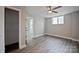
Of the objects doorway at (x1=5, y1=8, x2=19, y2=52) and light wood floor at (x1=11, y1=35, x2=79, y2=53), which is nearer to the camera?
doorway at (x1=5, y1=8, x2=19, y2=52)

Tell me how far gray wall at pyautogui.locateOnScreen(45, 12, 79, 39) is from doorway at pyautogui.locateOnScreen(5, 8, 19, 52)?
140 inches

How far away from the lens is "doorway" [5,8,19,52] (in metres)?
3.16

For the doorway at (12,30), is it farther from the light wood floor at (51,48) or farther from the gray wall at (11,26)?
the light wood floor at (51,48)

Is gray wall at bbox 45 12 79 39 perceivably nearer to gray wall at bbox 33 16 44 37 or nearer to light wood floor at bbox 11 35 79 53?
light wood floor at bbox 11 35 79 53

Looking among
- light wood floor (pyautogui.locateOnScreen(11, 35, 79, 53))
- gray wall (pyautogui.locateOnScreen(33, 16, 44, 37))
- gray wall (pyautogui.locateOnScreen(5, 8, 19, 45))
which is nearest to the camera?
gray wall (pyautogui.locateOnScreen(5, 8, 19, 45))

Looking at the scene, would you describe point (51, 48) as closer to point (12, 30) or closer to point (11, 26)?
point (12, 30)

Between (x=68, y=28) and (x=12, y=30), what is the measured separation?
4039 millimetres

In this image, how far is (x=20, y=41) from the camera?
346 cm

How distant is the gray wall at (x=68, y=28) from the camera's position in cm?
522

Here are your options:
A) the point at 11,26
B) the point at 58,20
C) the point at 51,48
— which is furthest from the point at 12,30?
the point at 58,20

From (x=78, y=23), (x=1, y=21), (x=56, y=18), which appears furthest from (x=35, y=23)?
(x=1, y=21)

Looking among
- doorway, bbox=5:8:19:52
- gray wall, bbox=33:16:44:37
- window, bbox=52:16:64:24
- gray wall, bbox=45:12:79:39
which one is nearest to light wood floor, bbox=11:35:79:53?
doorway, bbox=5:8:19:52
